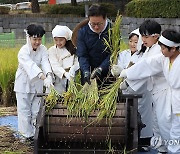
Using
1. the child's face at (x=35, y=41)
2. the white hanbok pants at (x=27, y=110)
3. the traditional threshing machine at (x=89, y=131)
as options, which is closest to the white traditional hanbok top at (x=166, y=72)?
the traditional threshing machine at (x=89, y=131)

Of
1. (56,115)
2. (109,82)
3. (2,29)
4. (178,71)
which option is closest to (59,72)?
(109,82)

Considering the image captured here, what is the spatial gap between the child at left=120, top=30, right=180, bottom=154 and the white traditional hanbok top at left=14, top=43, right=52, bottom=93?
122cm

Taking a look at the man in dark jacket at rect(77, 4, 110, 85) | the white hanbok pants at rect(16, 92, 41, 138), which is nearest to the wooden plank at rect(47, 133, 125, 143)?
the man in dark jacket at rect(77, 4, 110, 85)

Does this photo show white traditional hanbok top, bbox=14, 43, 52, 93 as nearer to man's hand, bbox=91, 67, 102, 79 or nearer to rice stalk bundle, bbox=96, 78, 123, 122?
man's hand, bbox=91, 67, 102, 79

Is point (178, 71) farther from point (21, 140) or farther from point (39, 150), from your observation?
point (21, 140)

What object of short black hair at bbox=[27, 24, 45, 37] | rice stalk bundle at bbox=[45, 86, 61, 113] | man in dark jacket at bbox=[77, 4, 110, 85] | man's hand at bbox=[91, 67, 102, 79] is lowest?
rice stalk bundle at bbox=[45, 86, 61, 113]

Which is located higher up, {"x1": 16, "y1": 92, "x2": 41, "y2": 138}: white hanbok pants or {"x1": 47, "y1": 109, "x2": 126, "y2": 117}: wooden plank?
{"x1": 47, "y1": 109, "x2": 126, "y2": 117}: wooden plank

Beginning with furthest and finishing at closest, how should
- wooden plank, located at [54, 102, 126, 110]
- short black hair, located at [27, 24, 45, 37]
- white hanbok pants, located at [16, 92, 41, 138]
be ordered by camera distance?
white hanbok pants, located at [16, 92, 41, 138] → short black hair, located at [27, 24, 45, 37] → wooden plank, located at [54, 102, 126, 110]

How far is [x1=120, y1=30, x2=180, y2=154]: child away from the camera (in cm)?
472

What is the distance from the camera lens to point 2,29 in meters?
20.2

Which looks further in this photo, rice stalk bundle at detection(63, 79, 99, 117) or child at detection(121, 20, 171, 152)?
child at detection(121, 20, 171, 152)

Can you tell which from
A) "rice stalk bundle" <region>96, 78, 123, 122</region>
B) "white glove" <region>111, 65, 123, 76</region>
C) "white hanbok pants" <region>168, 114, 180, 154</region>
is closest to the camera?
"rice stalk bundle" <region>96, 78, 123, 122</region>

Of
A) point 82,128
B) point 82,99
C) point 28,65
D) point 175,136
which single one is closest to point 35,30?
point 28,65

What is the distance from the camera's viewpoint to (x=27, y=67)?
5539 millimetres
